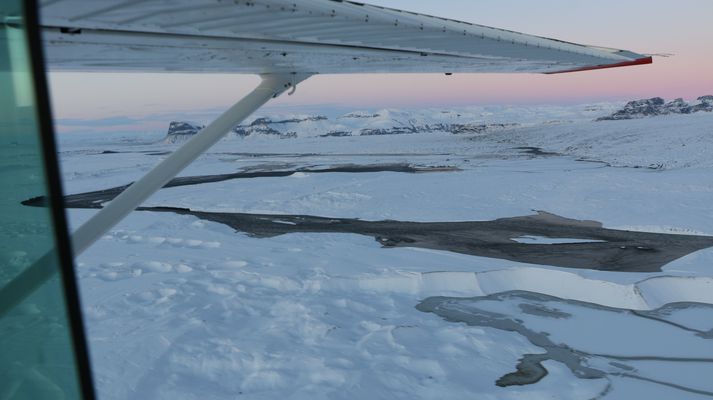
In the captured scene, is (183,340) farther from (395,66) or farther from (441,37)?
(441,37)

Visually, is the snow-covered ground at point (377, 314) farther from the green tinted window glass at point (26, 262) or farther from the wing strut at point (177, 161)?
the green tinted window glass at point (26, 262)

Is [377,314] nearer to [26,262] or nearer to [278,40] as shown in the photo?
[278,40]

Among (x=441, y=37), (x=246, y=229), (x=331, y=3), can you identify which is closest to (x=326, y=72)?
(x=441, y=37)

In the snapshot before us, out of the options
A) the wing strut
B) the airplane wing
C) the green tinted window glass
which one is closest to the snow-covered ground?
the wing strut

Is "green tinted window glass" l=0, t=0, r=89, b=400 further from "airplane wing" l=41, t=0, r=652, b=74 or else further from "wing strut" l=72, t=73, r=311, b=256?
"wing strut" l=72, t=73, r=311, b=256

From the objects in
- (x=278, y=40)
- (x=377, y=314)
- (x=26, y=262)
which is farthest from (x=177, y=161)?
(x=377, y=314)

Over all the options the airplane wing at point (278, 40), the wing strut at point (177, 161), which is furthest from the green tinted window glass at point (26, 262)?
the wing strut at point (177, 161)
